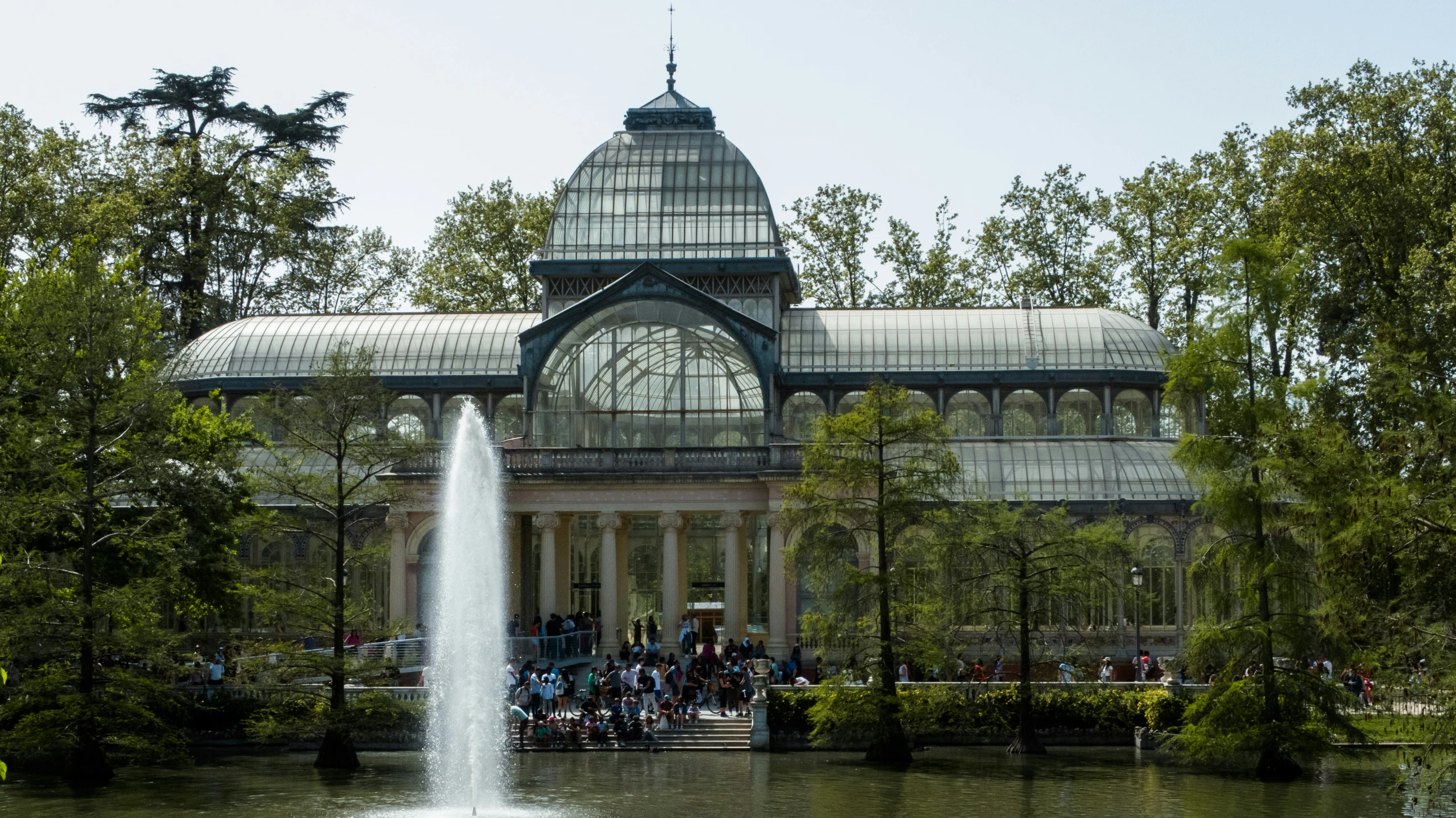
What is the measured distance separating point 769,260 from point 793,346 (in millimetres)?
3463

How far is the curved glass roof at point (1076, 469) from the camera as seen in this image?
168 feet

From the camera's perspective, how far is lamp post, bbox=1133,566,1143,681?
1634 inches

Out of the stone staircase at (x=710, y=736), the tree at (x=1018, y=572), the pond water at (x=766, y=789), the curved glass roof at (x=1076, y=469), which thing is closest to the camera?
the pond water at (x=766, y=789)

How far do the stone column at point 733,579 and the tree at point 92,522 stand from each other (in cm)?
1643

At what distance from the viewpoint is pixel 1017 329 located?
57250 millimetres

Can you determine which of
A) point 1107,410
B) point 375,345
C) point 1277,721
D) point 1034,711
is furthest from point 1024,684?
point 375,345

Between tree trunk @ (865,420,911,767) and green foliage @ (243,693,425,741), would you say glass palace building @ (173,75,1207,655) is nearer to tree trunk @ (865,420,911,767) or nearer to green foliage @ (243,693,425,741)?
tree trunk @ (865,420,911,767)

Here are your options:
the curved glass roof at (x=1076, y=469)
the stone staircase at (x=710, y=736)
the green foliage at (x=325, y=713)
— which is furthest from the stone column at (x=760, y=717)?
the curved glass roof at (x=1076, y=469)

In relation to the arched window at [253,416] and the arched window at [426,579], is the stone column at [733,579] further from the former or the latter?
the arched window at [253,416]

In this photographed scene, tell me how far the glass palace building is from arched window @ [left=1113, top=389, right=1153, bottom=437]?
55 millimetres

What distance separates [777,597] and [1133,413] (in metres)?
15.2

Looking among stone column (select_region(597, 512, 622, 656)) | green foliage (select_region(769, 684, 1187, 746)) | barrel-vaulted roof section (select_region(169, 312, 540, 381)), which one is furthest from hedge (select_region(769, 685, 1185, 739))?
barrel-vaulted roof section (select_region(169, 312, 540, 381))

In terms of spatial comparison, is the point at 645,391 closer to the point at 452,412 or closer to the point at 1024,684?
the point at 452,412

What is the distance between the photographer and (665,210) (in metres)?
56.6
